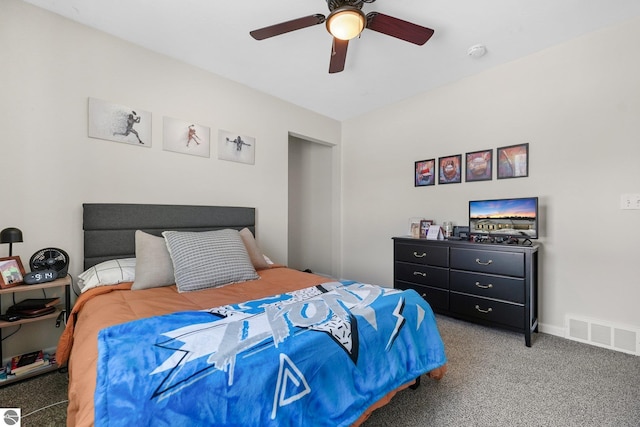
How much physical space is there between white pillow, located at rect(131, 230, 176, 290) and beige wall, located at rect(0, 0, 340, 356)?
0.61 m

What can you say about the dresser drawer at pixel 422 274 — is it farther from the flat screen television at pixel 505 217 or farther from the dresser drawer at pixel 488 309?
the flat screen television at pixel 505 217

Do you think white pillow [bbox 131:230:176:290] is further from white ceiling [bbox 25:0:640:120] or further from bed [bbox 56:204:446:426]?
white ceiling [bbox 25:0:640:120]

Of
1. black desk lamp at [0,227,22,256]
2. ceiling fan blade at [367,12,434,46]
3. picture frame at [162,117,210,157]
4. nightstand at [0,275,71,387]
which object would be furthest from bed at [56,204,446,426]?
ceiling fan blade at [367,12,434,46]

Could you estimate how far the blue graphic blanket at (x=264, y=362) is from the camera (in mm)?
847

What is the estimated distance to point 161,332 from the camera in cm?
110

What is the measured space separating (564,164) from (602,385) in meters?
1.73

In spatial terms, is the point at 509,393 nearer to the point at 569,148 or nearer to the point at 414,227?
the point at 414,227

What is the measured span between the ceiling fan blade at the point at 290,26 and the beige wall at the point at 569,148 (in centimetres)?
204

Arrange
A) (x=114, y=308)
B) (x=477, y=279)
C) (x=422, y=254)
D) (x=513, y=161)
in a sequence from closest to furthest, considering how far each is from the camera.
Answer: (x=114, y=308) → (x=477, y=279) → (x=513, y=161) → (x=422, y=254)

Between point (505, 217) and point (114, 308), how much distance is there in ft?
10.0

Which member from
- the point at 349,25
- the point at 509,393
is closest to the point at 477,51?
the point at 349,25

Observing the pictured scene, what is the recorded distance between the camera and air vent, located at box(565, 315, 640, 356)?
7.14 feet

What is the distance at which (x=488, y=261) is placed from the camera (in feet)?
8.27

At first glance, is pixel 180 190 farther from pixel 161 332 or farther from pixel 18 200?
pixel 161 332
